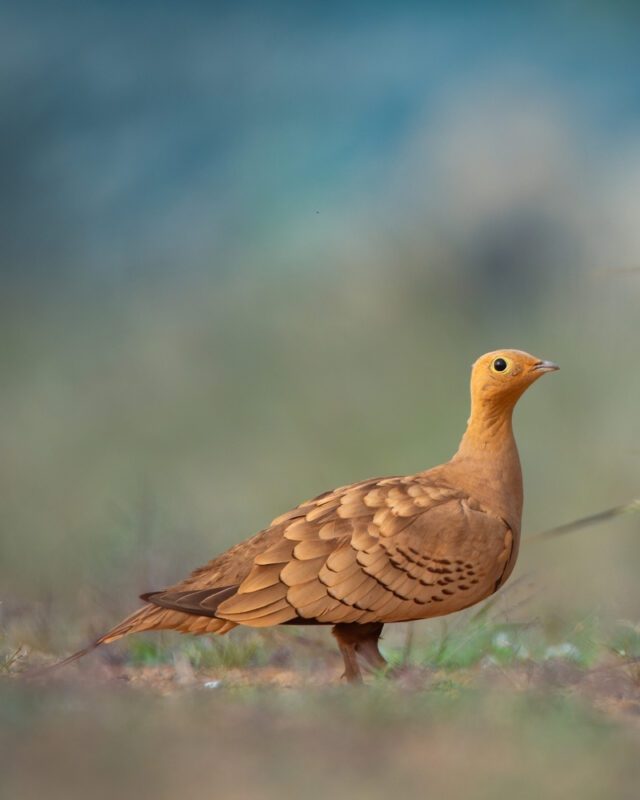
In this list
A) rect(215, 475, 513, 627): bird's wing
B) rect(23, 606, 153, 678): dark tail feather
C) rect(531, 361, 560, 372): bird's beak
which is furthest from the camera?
rect(531, 361, 560, 372): bird's beak

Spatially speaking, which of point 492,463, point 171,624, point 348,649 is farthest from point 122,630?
point 492,463

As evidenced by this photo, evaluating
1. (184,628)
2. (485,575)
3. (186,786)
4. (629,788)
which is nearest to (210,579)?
(184,628)

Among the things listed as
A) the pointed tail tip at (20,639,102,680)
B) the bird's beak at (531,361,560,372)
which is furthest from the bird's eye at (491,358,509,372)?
the pointed tail tip at (20,639,102,680)

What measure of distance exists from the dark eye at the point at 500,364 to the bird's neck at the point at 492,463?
146 mm

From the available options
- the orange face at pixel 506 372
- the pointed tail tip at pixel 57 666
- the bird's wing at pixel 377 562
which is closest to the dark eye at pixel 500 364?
the orange face at pixel 506 372

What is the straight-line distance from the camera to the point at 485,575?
199 inches

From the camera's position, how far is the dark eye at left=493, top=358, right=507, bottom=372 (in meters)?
5.27

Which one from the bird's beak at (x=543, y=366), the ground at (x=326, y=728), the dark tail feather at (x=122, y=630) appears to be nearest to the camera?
the ground at (x=326, y=728)

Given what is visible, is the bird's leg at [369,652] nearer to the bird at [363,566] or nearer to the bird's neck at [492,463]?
the bird at [363,566]

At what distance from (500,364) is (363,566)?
99 centimetres

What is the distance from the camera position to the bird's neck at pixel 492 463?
17.2 ft

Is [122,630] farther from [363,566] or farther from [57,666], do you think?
[363,566]

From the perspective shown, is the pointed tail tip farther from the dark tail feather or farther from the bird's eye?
the bird's eye

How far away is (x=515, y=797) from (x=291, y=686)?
1581 millimetres
